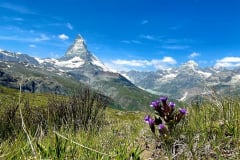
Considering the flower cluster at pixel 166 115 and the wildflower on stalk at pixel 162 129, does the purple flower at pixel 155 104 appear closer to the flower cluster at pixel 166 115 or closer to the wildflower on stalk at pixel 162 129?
the flower cluster at pixel 166 115

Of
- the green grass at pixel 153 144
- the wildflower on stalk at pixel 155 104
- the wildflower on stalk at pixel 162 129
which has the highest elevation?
the wildflower on stalk at pixel 155 104

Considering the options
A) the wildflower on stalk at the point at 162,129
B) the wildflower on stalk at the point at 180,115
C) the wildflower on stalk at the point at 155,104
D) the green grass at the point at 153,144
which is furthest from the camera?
the wildflower on stalk at the point at 155,104

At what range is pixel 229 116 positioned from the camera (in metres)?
6.25

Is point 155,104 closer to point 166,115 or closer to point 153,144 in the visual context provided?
point 166,115

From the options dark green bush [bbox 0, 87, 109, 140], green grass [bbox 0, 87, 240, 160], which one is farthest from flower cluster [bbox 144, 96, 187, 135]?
dark green bush [bbox 0, 87, 109, 140]

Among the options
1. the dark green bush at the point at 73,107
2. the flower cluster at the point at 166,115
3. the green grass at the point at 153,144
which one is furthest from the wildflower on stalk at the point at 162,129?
the dark green bush at the point at 73,107

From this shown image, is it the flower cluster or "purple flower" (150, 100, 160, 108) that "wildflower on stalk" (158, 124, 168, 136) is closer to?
the flower cluster

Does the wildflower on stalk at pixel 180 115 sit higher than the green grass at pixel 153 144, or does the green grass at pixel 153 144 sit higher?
the wildflower on stalk at pixel 180 115

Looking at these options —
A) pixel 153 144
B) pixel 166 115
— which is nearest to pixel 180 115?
pixel 166 115

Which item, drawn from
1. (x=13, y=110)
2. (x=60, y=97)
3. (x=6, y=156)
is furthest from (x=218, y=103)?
(x=60, y=97)

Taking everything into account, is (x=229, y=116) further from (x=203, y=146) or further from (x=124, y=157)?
(x=124, y=157)

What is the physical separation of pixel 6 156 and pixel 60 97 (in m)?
8.49

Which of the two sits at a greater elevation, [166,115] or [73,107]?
[166,115]

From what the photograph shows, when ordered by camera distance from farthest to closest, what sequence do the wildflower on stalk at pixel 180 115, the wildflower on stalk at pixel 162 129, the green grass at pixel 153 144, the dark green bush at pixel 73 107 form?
the dark green bush at pixel 73 107
the wildflower on stalk at pixel 180 115
the wildflower on stalk at pixel 162 129
the green grass at pixel 153 144
